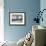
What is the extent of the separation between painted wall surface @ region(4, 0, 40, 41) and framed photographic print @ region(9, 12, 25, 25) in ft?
0.41

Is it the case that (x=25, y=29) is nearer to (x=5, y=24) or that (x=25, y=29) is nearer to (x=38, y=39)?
(x=5, y=24)

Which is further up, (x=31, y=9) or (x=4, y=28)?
(x=31, y=9)

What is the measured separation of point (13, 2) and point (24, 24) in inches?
40.3

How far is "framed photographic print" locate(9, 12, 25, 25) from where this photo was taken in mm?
5809

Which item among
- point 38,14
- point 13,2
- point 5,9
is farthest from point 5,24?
point 38,14

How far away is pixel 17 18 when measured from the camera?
5824mm

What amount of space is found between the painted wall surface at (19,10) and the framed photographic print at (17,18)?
13 centimetres

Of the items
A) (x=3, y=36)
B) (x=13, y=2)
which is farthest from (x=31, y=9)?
(x=3, y=36)

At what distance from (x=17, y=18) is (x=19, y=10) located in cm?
34

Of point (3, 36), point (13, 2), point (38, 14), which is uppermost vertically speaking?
point (13, 2)

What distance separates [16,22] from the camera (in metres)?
5.82

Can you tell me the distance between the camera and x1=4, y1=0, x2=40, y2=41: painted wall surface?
5793 millimetres

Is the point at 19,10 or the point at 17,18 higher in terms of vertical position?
the point at 19,10

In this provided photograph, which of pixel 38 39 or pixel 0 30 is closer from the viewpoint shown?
pixel 38 39
